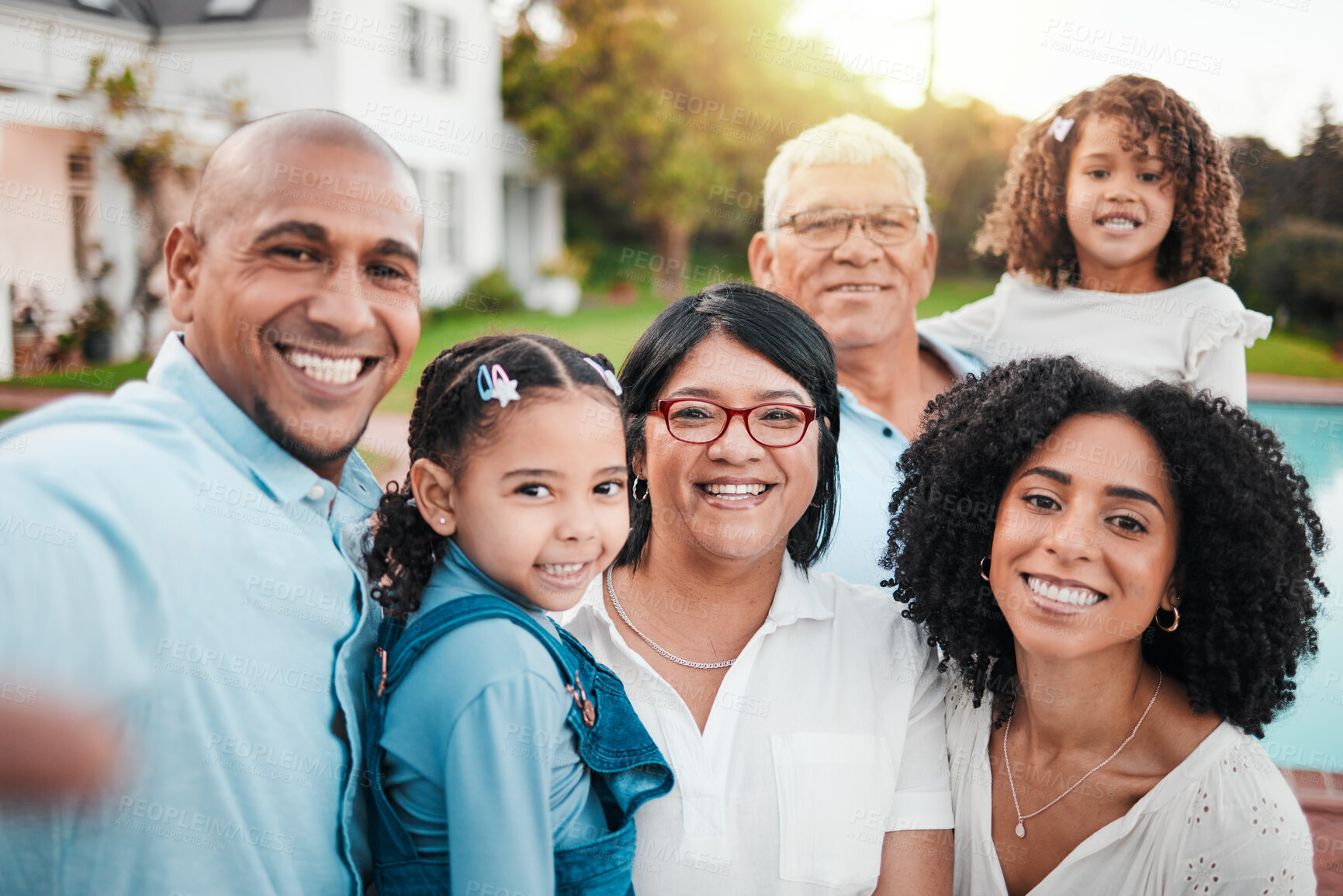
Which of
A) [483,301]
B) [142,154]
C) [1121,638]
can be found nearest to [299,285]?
[1121,638]

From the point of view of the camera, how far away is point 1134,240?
11.2 ft

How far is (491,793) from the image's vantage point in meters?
1.55

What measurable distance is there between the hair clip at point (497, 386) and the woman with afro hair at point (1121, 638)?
1.17m

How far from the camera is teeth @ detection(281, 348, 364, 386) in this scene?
5.40 feet

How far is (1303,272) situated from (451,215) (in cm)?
1278

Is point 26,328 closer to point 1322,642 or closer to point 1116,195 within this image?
point 1116,195

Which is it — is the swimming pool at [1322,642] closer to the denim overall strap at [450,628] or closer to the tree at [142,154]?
the denim overall strap at [450,628]

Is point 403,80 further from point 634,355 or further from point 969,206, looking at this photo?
point 634,355

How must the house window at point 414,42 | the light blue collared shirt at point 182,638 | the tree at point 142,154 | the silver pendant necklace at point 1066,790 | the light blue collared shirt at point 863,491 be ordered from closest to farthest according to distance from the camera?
the light blue collared shirt at point 182,638 < the silver pendant necklace at point 1066,790 < the light blue collared shirt at point 863,491 < the tree at point 142,154 < the house window at point 414,42

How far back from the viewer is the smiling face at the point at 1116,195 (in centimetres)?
337

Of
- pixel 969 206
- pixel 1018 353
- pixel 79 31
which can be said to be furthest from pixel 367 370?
pixel 969 206

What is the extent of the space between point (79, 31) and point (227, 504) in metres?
12.3

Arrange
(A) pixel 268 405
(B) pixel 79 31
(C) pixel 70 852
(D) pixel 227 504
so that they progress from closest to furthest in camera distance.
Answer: (C) pixel 70 852 → (D) pixel 227 504 → (A) pixel 268 405 → (B) pixel 79 31

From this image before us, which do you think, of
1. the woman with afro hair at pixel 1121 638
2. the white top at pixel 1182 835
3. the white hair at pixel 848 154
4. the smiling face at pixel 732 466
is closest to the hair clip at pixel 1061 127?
the white hair at pixel 848 154
